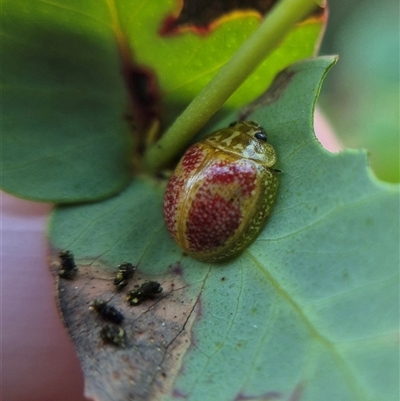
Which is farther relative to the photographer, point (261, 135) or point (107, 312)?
point (261, 135)

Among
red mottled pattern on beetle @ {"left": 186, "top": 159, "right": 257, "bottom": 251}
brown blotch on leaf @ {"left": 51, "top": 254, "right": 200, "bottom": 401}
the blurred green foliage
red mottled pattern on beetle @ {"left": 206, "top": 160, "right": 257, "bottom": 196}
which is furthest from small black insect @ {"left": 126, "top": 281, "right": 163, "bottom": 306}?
the blurred green foliage

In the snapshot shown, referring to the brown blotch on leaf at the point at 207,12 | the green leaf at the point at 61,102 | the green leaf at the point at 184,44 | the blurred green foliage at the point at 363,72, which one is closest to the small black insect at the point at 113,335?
the green leaf at the point at 61,102

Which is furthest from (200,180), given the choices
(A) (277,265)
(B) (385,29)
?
(B) (385,29)

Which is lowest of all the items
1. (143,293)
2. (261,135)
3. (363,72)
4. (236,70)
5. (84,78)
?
(143,293)

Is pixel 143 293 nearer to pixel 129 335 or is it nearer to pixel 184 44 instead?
pixel 129 335

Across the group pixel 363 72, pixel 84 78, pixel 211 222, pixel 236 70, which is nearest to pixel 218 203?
pixel 211 222

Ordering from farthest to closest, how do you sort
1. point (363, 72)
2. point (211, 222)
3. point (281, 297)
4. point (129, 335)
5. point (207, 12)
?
1. point (363, 72)
2. point (207, 12)
3. point (211, 222)
4. point (129, 335)
5. point (281, 297)
